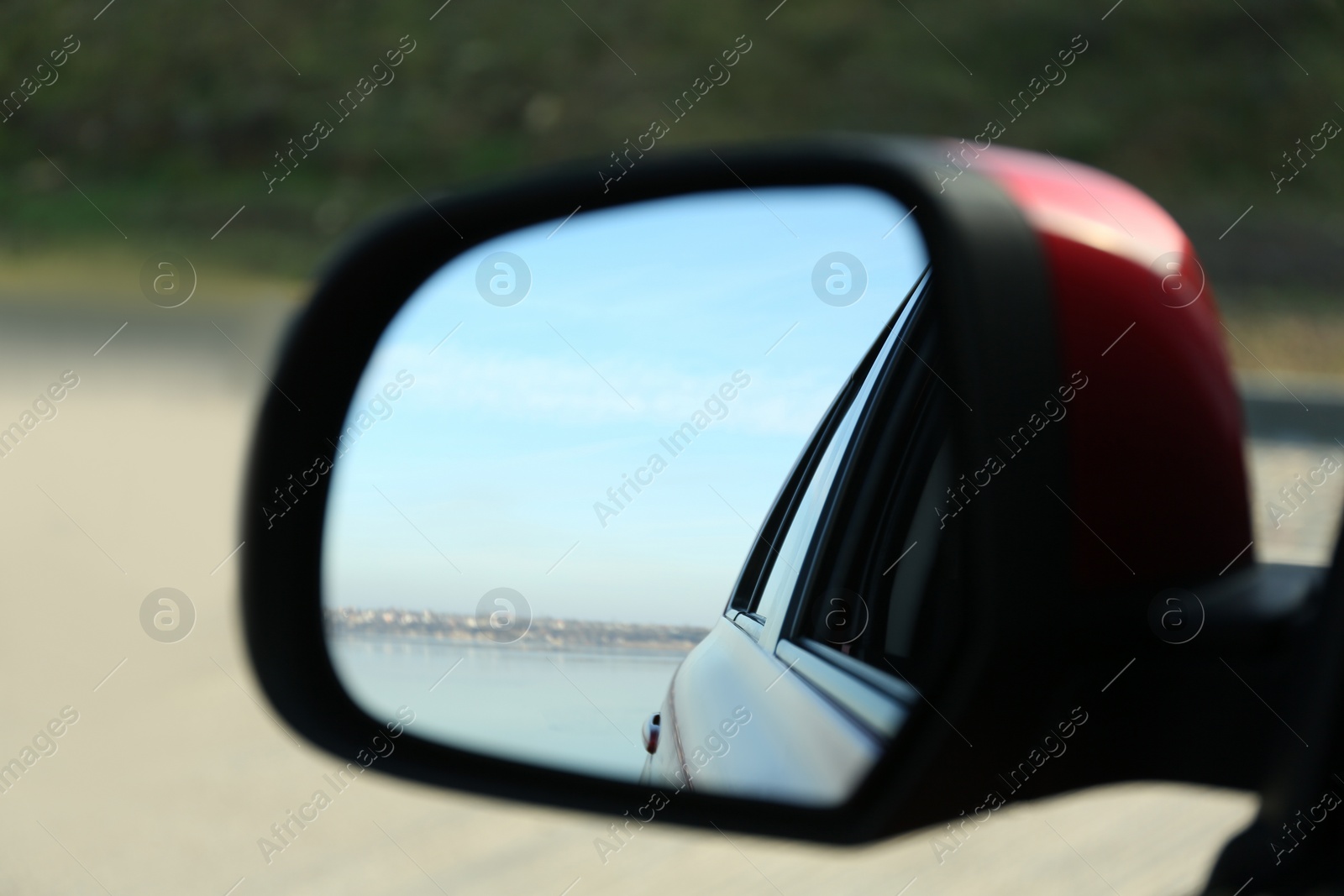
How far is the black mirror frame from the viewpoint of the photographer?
3.35 feet

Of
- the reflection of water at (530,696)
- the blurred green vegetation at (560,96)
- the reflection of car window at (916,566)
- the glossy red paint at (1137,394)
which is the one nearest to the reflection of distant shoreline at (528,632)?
the reflection of water at (530,696)

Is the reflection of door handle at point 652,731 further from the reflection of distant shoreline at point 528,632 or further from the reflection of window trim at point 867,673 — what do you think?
the reflection of window trim at point 867,673

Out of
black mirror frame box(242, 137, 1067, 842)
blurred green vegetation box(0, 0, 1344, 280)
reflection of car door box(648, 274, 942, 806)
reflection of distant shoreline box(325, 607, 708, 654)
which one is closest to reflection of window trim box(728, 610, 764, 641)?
reflection of car door box(648, 274, 942, 806)

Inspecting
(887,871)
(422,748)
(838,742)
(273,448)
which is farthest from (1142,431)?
(887,871)

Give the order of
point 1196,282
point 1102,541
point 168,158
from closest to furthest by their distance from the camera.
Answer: point 1102,541, point 1196,282, point 168,158

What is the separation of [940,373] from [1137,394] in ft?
0.67

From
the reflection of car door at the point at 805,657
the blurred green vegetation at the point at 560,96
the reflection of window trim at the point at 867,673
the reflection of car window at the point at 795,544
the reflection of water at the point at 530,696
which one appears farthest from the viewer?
the blurred green vegetation at the point at 560,96

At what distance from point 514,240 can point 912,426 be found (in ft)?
2.32

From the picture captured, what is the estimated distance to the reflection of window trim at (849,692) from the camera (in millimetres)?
1235

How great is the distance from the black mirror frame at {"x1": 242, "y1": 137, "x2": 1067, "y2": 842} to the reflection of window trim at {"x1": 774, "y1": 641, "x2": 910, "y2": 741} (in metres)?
0.04

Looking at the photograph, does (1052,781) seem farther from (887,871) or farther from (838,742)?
(887,871)

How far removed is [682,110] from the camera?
619 inches

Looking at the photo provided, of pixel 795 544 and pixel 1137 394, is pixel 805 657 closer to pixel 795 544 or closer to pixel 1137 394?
pixel 795 544

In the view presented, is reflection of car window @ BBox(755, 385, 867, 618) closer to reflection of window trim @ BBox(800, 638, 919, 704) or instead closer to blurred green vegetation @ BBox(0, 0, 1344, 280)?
reflection of window trim @ BBox(800, 638, 919, 704)
